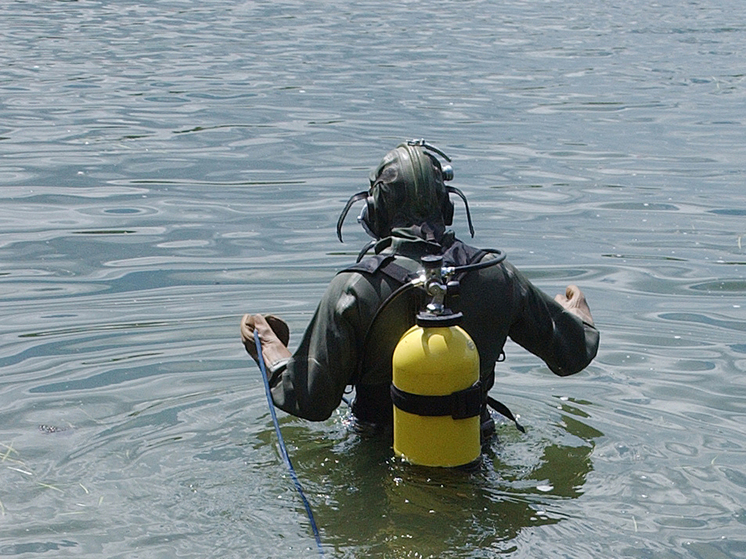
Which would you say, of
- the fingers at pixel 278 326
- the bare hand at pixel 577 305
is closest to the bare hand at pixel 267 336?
the fingers at pixel 278 326

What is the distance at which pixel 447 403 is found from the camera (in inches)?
176

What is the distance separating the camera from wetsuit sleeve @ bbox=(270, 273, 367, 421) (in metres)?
4.65

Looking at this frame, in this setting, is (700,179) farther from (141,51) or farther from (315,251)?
(141,51)

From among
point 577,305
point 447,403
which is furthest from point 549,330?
point 447,403

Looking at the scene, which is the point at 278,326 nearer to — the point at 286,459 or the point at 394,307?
the point at 286,459

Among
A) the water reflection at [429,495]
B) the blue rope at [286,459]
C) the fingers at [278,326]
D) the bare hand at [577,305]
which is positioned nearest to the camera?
the water reflection at [429,495]

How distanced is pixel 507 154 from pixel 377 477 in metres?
8.35

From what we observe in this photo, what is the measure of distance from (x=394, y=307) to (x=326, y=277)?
13.8 feet

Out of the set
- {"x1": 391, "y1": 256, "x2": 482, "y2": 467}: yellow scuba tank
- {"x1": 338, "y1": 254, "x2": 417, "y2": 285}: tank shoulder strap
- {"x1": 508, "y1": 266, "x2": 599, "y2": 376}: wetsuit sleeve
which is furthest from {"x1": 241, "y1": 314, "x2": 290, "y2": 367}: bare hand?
{"x1": 508, "y1": 266, "x2": 599, "y2": 376}: wetsuit sleeve

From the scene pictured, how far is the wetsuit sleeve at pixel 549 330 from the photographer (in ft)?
16.1

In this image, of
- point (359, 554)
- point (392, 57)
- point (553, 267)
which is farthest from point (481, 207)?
point (392, 57)

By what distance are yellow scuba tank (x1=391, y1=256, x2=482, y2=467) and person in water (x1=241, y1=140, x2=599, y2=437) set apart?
0.20 meters

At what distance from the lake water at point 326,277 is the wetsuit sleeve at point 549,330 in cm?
59

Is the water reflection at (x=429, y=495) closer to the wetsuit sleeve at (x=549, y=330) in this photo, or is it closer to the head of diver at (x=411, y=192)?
the wetsuit sleeve at (x=549, y=330)
